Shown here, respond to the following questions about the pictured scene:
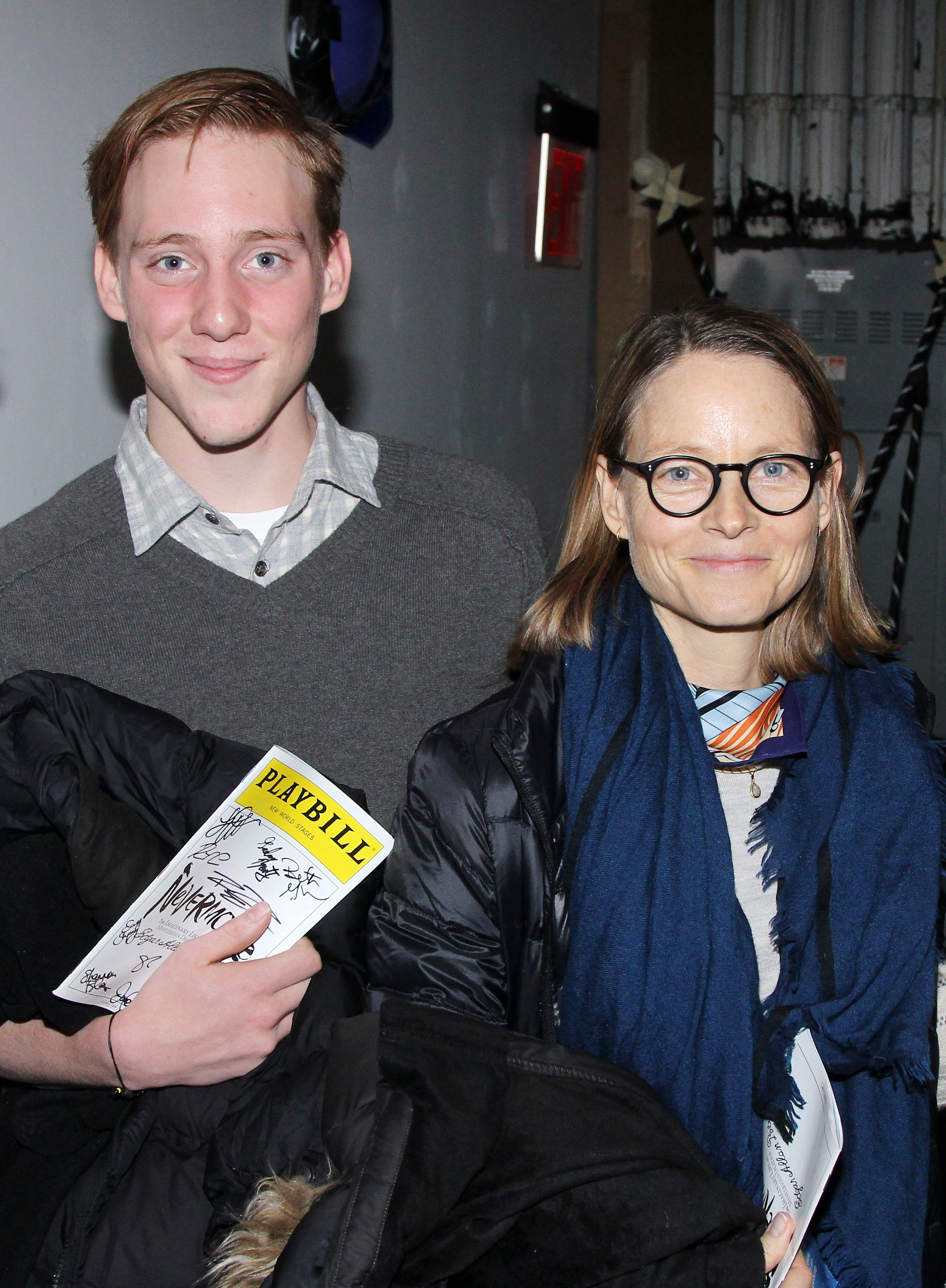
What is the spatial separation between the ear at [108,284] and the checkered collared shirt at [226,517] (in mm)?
158

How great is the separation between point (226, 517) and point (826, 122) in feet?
12.1

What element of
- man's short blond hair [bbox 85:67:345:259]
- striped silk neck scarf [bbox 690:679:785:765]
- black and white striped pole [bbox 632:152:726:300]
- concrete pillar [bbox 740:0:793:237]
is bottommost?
striped silk neck scarf [bbox 690:679:785:765]

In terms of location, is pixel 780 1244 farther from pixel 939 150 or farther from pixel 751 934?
pixel 939 150

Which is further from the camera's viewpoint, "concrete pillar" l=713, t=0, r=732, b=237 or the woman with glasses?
"concrete pillar" l=713, t=0, r=732, b=237

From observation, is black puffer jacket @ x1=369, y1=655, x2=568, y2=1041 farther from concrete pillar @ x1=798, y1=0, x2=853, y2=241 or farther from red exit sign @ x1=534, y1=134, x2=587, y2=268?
concrete pillar @ x1=798, y1=0, x2=853, y2=241

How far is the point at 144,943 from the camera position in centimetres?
112

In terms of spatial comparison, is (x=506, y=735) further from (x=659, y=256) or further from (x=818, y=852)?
(x=659, y=256)

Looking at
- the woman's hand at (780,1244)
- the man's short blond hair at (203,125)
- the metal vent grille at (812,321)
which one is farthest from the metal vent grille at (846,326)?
the woman's hand at (780,1244)

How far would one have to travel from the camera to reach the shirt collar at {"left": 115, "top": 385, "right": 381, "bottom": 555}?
148cm

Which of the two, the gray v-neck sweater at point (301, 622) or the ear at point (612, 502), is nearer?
the ear at point (612, 502)

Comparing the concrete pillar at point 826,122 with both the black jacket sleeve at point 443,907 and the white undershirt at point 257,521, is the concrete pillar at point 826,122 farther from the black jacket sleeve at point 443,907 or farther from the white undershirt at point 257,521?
the black jacket sleeve at point 443,907

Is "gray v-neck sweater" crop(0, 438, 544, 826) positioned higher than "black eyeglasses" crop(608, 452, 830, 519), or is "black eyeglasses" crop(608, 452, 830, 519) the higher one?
"black eyeglasses" crop(608, 452, 830, 519)

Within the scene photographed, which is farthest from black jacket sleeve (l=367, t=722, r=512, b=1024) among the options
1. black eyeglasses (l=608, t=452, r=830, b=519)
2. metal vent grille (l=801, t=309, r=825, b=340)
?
metal vent grille (l=801, t=309, r=825, b=340)

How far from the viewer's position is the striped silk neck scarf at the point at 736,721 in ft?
4.42
